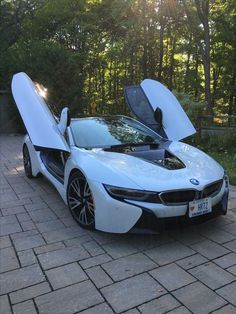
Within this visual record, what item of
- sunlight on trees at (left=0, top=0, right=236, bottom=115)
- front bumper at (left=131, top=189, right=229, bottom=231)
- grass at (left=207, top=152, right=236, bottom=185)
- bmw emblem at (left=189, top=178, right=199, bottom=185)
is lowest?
grass at (left=207, top=152, right=236, bottom=185)

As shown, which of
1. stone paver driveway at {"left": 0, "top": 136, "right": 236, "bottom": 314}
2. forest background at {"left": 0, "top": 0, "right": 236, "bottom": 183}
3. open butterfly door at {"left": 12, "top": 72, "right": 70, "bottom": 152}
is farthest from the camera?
forest background at {"left": 0, "top": 0, "right": 236, "bottom": 183}

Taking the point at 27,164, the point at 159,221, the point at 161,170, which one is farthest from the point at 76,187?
the point at 27,164

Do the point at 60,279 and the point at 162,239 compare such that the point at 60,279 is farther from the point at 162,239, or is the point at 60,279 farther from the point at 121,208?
the point at 162,239

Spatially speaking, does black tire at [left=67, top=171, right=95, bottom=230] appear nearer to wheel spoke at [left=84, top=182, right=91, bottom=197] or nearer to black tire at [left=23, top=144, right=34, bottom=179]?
wheel spoke at [left=84, top=182, right=91, bottom=197]

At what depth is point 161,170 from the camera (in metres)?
3.31

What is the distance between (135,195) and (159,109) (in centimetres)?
191

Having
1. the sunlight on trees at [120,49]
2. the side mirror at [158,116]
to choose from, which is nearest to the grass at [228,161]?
the side mirror at [158,116]

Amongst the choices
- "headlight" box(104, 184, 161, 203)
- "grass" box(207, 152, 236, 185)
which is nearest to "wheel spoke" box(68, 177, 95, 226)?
"headlight" box(104, 184, 161, 203)

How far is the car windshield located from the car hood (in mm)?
384

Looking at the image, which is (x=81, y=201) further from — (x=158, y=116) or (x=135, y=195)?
(x=158, y=116)

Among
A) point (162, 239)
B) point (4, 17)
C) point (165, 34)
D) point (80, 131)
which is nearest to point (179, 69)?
point (165, 34)

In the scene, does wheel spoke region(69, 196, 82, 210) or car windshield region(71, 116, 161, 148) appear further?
car windshield region(71, 116, 161, 148)

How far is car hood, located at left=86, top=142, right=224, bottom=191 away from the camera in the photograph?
3.10 metres

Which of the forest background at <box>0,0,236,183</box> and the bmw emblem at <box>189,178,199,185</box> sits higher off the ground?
the forest background at <box>0,0,236,183</box>
